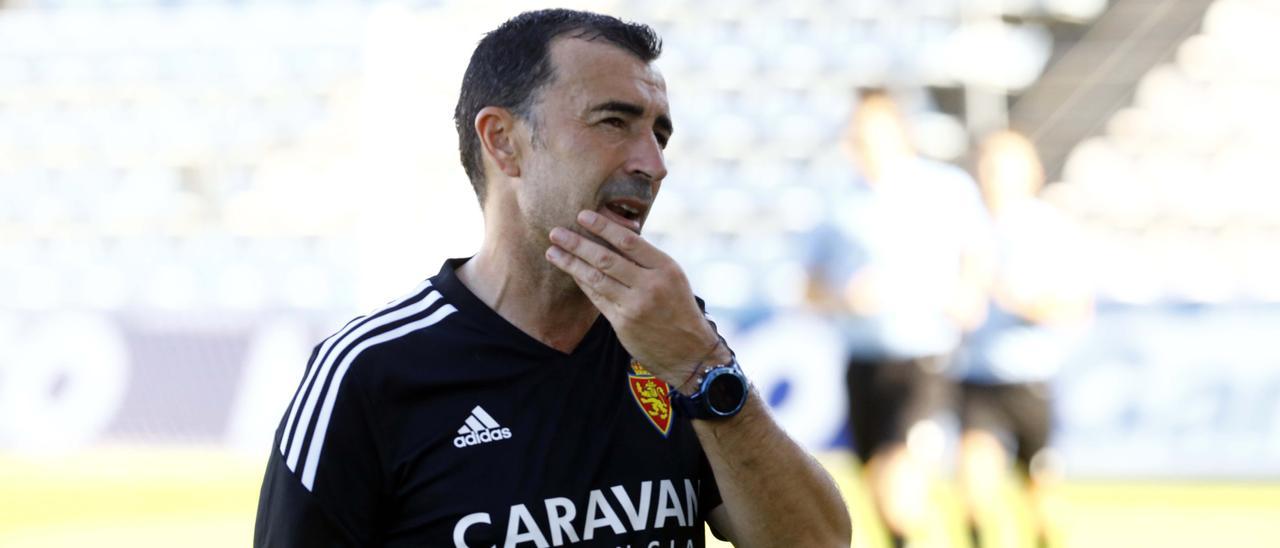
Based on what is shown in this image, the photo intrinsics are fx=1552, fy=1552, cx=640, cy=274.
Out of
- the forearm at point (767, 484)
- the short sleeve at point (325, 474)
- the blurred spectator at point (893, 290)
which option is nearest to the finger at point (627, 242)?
the forearm at point (767, 484)

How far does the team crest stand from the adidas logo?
0.22 meters

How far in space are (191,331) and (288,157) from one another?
9.33ft

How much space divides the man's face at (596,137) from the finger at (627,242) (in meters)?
0.10

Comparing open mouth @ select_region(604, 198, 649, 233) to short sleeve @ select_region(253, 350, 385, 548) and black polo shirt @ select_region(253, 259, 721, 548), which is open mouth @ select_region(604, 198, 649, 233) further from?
short sleeve @ select_region(253, 350, 385, 548)

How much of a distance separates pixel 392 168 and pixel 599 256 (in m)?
11.0

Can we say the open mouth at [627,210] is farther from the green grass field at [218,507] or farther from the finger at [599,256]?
the green grass field at [218,507]

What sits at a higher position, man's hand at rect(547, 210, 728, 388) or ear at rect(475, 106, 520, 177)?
ear at rect(475, 106, 520, 177)

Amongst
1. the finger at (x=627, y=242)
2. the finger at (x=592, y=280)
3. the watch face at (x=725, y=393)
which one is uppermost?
the finger at (x=627, y=242)

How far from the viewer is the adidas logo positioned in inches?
83.0

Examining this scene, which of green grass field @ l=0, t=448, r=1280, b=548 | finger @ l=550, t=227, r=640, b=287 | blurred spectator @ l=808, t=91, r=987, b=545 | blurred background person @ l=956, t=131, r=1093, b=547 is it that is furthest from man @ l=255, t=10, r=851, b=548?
green grass field @ l=0, t=448, r=1280, b=548

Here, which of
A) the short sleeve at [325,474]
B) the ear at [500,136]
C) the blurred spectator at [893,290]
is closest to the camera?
the short sleeve at [325,474]

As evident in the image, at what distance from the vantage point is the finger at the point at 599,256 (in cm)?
204

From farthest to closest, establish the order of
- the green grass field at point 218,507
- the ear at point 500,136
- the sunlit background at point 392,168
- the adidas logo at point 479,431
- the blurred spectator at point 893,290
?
the sunlit background at point 392,168
the green grass field at point 218,507
the blurred spectator at point 893,290
the ear at point 500,136
the adidas logo at point 479,431

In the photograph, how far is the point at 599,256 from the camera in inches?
81.0
